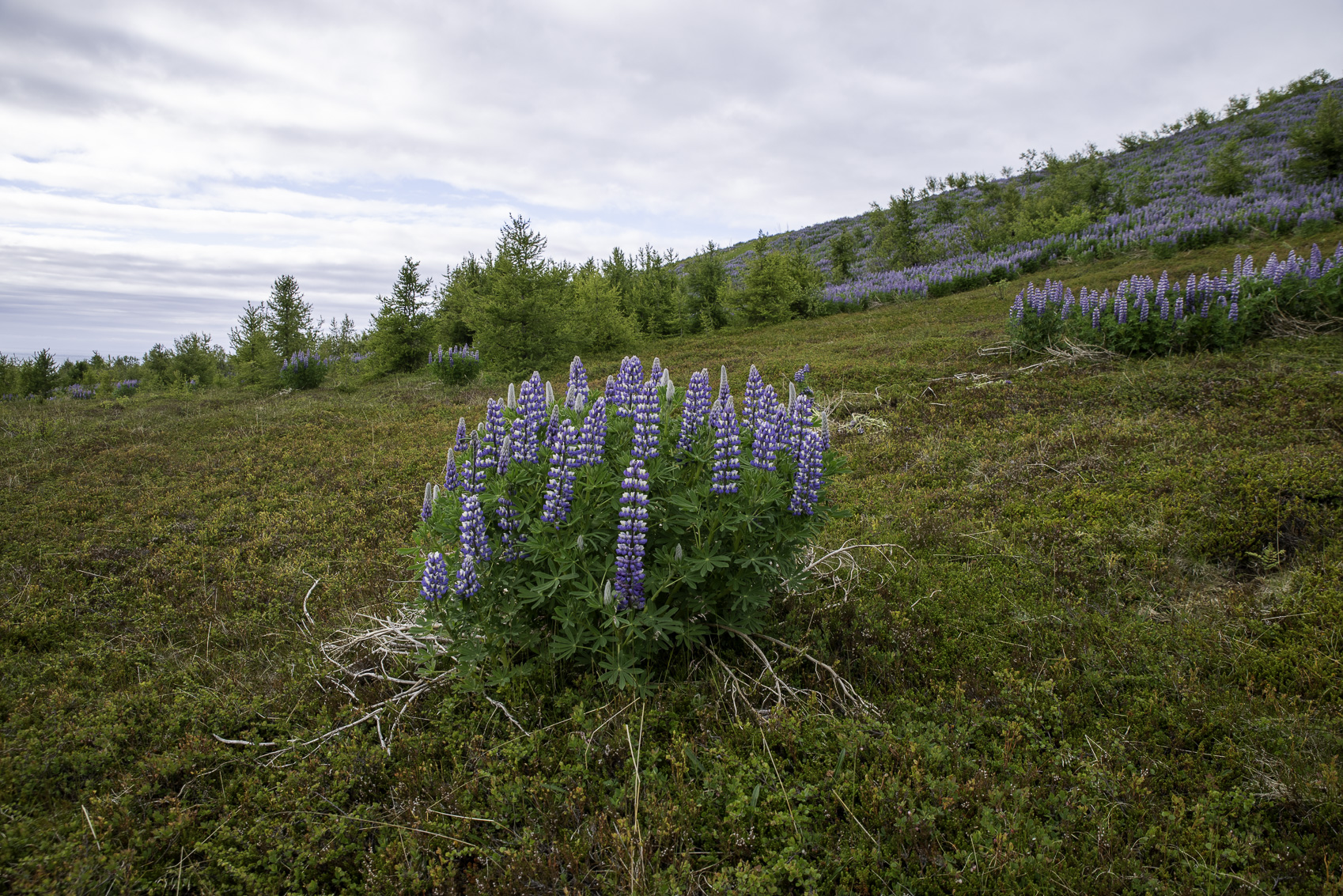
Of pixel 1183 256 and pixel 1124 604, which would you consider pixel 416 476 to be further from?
pixel 1183 256

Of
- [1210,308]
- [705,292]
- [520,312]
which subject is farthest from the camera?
[705,292]

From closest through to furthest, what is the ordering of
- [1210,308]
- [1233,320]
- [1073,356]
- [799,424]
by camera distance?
1. [799,424]
2. [1233,320]
3. [1210,308]
4. [1073,356]

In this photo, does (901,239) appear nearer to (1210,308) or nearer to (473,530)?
(1210,308)

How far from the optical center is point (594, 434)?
323 centimetres

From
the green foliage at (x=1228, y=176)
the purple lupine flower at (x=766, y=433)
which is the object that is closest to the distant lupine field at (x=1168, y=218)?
the green foliage at (x=1228, y=176)

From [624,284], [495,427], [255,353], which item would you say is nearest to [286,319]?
[255,353]

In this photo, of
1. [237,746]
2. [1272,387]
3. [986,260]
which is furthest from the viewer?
[986,260]

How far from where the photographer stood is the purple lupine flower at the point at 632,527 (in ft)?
10.0

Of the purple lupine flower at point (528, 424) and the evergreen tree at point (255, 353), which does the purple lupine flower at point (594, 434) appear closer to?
the purple lupine flower at point (528, 424)

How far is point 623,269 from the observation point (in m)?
26.7

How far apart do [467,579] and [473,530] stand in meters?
0.26

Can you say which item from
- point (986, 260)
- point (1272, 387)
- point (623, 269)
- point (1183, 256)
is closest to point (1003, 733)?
point (1272, 387)

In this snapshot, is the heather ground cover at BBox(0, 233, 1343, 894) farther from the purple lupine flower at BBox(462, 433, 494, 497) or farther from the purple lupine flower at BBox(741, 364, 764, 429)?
the purple lupine flower at BBox(741, 364, 764, 429)

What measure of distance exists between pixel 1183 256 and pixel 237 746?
65.9 feet
